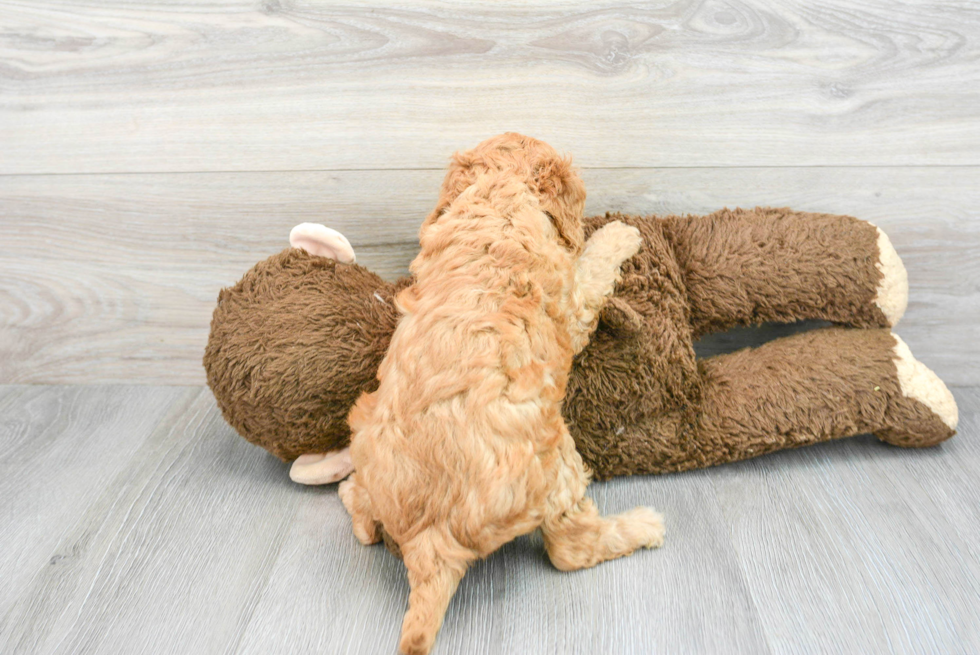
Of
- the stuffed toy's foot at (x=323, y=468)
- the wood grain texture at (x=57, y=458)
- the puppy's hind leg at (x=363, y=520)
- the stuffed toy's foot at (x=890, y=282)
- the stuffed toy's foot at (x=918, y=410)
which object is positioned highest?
the stuffed toy's foot at (x=890, y=282)

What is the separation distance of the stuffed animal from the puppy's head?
188 mm

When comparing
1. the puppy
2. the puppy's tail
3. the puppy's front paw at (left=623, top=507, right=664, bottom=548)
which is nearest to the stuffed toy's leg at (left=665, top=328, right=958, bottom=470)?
the puppy's front paw at (left=623, top=507, right=664, bottom=548)

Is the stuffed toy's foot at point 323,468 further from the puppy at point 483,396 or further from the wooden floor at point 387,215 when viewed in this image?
the puppy at point 483,396

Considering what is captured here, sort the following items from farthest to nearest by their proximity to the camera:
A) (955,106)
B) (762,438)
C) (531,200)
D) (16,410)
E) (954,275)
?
(16,410)
(954,275)
(955,106)
(762,438)
(531,200)

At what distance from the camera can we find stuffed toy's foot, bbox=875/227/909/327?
1.36 m

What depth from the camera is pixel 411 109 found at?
1.41 m

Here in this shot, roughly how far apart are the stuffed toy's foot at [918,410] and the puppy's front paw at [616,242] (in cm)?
58

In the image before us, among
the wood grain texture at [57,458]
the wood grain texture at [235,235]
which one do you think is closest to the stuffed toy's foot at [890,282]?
the wood grain texture at [235,235]

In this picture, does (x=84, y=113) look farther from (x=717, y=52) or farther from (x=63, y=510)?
(x=717, y=52)

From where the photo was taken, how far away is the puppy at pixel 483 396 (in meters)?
0.92

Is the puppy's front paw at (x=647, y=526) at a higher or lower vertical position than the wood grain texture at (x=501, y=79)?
lower

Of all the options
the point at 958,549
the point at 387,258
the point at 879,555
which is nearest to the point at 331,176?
the point at 387,258

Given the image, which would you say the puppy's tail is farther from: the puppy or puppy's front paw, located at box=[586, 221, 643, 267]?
puppy's front paw, located at box=[586, 221, 643, 267]

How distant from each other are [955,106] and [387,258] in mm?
1238
